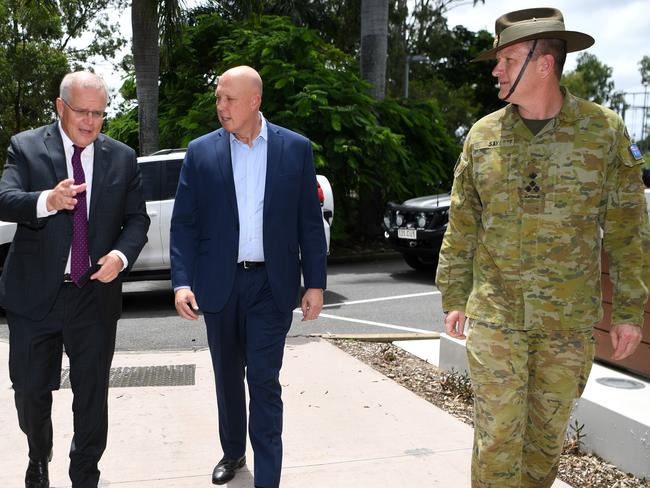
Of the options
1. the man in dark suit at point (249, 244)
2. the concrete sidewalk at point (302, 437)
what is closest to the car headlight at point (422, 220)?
the concrete sidewalk at point (302, 437)

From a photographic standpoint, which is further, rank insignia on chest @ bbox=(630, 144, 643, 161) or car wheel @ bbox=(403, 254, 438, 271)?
car wheel @ bbox=(403, 254, 438, 271)

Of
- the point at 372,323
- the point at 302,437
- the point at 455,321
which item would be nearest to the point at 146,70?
the point at 372,323

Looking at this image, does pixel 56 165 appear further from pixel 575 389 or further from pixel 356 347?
pixel 356 347

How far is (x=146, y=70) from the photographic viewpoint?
13.5 meters

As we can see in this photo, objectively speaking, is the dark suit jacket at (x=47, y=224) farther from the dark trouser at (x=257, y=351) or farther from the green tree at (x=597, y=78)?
the green tree at (x=597, y=78)

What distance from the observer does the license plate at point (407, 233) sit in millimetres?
11016

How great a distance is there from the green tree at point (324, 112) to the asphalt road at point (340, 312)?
6.27ft

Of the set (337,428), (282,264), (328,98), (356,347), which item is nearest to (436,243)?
(328,98)

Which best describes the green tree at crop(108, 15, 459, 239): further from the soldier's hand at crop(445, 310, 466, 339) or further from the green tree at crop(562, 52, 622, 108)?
the green tree at crop(562, 52, 622, 108)

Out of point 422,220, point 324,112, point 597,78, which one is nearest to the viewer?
point 422,220

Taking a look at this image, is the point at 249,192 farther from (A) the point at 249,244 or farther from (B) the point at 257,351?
(B) the point at 257,351

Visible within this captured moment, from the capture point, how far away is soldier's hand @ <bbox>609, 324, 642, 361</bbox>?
286 cm

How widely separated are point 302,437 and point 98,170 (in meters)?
1.96

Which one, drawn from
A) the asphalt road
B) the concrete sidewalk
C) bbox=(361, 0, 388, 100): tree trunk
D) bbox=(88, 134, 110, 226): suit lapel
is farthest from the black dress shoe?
bbox=(361, 0, 388, 100): tree trunk
